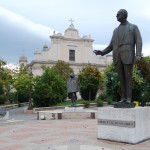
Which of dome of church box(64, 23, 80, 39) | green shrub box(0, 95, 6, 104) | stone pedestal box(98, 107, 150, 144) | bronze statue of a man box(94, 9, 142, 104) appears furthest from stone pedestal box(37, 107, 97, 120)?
dome of church box(64, 23, 80, 39)

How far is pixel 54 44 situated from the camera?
55.8 metres

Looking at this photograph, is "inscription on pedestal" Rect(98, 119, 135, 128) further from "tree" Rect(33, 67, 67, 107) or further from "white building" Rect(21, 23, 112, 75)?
"white building" Rect(21, 23, 112, 75)

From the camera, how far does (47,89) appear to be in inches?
1248

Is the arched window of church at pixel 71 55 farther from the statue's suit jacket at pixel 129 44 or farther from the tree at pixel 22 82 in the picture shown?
the statue's suit jacket at pixel 129 44

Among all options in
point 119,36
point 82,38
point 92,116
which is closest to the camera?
point 119,36

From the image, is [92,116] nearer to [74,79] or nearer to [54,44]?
[74,79]

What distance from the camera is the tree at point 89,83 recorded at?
42.6 metres

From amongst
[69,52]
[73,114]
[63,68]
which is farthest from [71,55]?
[73,114]

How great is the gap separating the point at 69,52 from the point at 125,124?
49.3 metres

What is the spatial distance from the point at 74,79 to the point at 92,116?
8.76ft

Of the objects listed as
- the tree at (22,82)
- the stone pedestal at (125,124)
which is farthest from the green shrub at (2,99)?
the stone pedestal at (125,124)

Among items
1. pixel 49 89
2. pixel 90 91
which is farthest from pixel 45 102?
pixel 90 91

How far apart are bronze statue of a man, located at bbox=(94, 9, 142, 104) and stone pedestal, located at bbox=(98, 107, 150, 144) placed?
16.2 inches

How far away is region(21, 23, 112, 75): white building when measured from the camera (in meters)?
54.2
